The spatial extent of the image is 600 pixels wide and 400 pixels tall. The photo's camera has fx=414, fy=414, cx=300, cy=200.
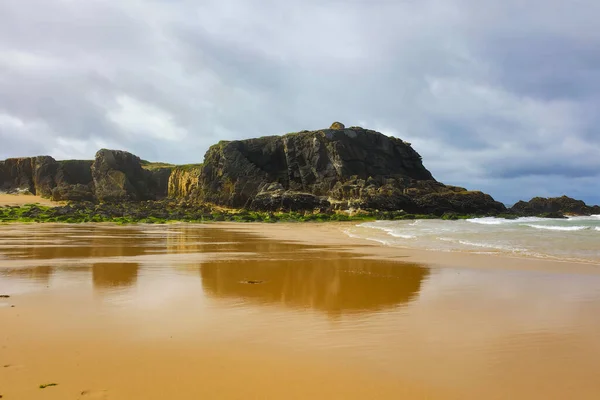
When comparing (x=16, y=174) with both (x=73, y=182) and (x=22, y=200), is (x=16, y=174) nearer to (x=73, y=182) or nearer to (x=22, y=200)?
(x=73, y=182)

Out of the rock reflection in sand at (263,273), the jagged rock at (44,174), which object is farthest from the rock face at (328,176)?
the rock reflection in sand at (263,273)

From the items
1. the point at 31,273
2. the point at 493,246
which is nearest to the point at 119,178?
the point at 31,273

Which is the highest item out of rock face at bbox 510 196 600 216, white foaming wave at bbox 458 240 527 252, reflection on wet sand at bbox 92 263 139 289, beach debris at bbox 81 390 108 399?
rock face at bbox 510 196 600 216

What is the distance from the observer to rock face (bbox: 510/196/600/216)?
236 feet

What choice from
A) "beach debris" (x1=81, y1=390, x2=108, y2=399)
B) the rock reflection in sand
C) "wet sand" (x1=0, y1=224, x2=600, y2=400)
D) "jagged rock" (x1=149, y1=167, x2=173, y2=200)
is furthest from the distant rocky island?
"beach debris" (x1=81, y1=390, x2=108, y2=399)

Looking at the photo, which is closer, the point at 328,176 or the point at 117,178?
the point at 328,176

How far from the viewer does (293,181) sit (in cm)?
7394

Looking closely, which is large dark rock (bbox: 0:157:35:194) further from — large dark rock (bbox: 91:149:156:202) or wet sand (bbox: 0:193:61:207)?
large dark rock (bbox: 91:149:156:202)

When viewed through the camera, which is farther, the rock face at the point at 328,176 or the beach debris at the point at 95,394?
the rock face at the point at 328,176

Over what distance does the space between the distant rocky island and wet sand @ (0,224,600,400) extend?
46.6 m

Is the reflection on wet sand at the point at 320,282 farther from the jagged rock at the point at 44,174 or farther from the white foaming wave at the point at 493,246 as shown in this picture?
the jagged rock at the point at 44,174

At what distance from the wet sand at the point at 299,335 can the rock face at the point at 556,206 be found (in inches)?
2776

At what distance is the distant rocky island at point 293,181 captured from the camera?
61.9m

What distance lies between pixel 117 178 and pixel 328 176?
42621mm
